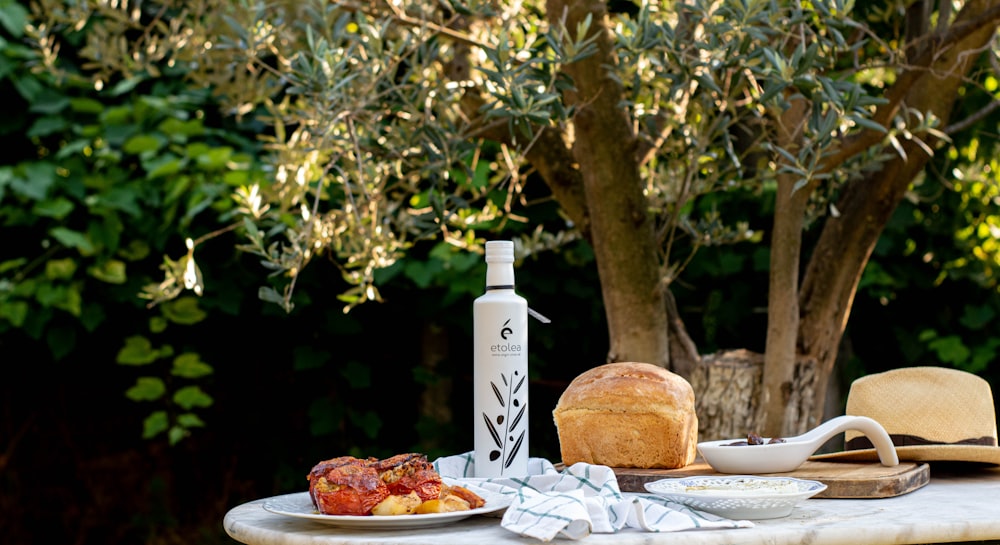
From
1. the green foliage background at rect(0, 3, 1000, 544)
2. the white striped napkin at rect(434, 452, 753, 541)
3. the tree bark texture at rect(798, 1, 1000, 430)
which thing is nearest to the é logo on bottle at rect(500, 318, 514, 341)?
the white striped napkin at rect(434, 452, 753, 541)

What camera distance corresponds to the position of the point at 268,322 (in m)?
3.81

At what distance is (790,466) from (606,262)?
102 cm

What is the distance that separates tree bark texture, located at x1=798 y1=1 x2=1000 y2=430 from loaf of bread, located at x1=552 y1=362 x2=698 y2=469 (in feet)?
3.41

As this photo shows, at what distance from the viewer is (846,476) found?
155 centimetres

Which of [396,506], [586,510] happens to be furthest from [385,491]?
[586,510]

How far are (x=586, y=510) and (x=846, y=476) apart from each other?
0.49 meters

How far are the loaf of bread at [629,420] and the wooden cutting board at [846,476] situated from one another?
3 cm

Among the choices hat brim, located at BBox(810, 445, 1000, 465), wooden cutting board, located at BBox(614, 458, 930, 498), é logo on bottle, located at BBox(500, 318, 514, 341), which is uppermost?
é logo on bottle, located at BBox(500, 318, 514, 341)

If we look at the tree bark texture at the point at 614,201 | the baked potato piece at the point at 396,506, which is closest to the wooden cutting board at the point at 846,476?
the baked potato piece at the point at 396,506

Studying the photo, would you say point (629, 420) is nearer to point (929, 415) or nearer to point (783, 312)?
point (929, 415)

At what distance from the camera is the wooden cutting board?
152 centimetres

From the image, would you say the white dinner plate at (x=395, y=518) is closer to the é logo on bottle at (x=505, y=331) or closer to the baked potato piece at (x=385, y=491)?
the baked potato piece at (x=385, y=491)

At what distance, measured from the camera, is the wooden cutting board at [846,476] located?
1.52 meters

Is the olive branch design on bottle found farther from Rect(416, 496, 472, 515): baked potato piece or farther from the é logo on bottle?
Rect(416, 496, 472, 515): baked potato piece
